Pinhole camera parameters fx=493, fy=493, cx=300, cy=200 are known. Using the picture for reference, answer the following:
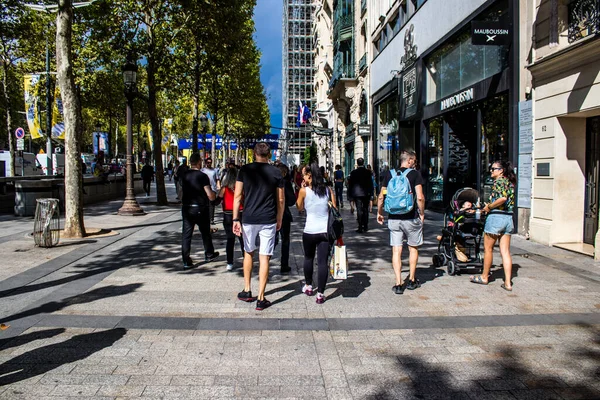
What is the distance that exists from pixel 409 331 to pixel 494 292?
2.05 meters

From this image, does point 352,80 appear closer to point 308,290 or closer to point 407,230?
point 407,230

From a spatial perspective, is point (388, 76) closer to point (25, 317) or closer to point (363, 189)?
point (363, 189)

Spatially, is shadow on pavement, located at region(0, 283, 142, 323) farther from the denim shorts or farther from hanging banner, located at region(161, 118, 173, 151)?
Result: hanging banner, located at region(161, 118, 173, 151)

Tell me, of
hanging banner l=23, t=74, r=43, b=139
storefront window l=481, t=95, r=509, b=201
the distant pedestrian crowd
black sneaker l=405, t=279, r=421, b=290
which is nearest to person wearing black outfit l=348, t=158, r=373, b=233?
storefront window l=481, t=95, r=509, b=201

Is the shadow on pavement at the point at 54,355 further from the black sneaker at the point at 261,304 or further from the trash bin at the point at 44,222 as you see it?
the trash bin at the point at 44,222

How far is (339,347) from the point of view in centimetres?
445

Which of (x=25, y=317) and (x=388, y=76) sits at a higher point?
(x=388, y=76)

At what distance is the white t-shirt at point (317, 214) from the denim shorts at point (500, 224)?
2.30 m

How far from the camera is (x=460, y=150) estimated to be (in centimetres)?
1537

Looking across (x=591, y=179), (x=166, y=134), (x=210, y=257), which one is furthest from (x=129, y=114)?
(x=166, y=134)

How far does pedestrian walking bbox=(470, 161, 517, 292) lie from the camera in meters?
6.36

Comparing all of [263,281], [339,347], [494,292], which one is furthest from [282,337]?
[494,292]

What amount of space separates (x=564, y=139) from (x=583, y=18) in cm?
221

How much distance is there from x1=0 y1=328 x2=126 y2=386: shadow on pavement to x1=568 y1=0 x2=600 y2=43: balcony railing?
8.63m
